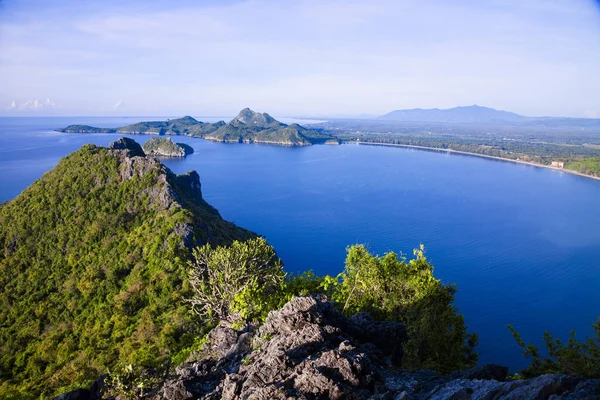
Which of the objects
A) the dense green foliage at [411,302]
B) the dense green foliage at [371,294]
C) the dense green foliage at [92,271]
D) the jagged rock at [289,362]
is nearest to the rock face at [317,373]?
the jagged rock at [289,362]

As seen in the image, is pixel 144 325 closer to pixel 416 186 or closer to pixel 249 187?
pixel 249 187

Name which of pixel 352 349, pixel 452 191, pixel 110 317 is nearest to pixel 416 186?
pixel 452 191

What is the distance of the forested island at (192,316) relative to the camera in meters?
7.95

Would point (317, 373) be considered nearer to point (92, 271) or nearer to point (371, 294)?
point (371, 294)

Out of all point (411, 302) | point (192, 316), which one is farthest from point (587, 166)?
point (192, 316)

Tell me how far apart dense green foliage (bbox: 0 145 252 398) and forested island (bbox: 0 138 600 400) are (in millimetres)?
111

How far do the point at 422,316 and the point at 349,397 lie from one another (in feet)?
24.2

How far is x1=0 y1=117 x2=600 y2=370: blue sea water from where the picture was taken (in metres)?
38.5

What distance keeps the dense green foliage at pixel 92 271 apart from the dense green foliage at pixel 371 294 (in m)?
4.12

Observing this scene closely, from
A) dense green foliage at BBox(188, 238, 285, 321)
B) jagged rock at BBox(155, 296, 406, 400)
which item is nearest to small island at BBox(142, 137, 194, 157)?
dense green foliage at BBox(188, 238, 285, 321)

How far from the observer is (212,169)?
107m

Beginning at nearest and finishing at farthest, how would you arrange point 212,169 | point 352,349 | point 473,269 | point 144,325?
point 352,349 → point 144,325 → point 473,269 → point 212,169

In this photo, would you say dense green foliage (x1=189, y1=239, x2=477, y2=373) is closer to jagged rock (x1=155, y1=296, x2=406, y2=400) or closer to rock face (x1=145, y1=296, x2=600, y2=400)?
jagged rock (x1=155, y1=296, x2=406, y2=400)

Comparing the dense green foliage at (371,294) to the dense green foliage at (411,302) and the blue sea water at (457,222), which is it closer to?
the dense green foliage at (411,302)
